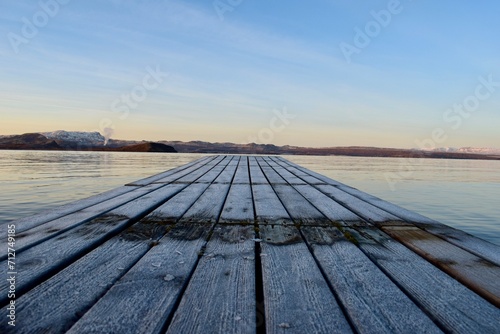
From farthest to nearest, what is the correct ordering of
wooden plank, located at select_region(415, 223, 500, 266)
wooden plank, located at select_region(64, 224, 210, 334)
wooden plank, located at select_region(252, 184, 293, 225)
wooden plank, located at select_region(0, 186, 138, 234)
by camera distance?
1. wooden plank, located at select_region(252, 184, 293, 225)
2. wooden plank, located at select_region(0, 186, 138, 234)
3. wooden plank, located at select_region(415, 223, 500, 266)
4. wooden plank, located at select_region(64, 224, 210, 334)

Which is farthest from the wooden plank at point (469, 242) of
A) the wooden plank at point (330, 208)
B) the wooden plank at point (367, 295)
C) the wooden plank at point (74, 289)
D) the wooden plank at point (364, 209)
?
the wooden plank at point (74, 289)

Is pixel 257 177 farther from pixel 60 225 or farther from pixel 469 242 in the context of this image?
pixel 469 242

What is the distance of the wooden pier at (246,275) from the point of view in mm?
1028

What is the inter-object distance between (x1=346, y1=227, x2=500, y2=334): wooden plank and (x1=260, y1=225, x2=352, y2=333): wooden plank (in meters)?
0.33

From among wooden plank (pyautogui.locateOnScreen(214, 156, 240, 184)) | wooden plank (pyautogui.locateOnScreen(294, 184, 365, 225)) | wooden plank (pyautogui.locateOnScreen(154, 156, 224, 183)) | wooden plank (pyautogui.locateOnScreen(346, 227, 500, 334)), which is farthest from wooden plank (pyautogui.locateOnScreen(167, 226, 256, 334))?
wooden plank (pyautogui.locateOnScreen(154, 156, 224, 183))

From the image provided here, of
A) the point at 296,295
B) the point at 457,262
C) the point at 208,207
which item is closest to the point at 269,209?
the point at 208,207

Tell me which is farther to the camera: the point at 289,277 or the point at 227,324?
the point at 289,277

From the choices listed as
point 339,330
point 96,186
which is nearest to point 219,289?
point 339,330

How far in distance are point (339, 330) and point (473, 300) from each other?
610mm

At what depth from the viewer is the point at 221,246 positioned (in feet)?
5.79

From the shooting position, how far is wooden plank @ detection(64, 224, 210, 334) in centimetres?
99

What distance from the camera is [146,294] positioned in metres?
1.18

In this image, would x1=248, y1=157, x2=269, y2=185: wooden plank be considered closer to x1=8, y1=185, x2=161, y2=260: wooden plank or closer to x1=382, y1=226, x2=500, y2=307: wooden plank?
x1=8, y1=185, x2=161, y2=260: wooden plank

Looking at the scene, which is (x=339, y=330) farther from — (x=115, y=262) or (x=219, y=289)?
(x=115, y=262)
